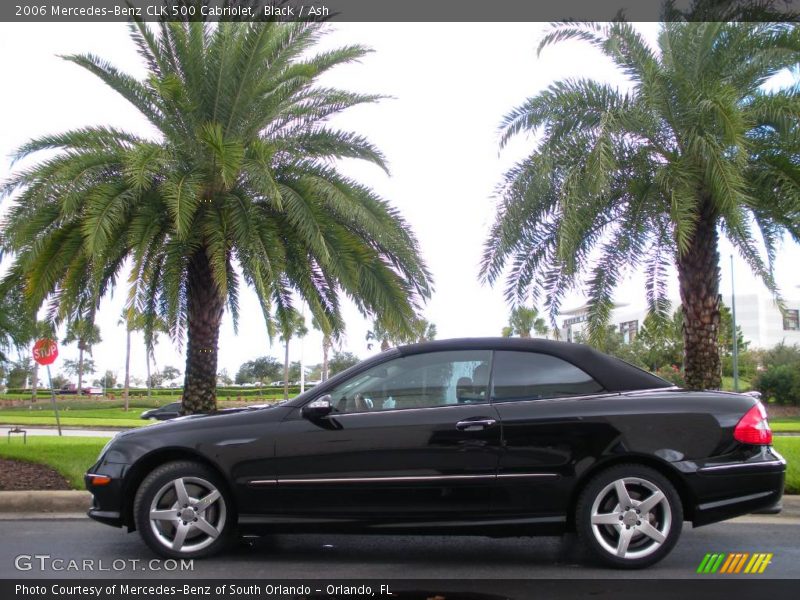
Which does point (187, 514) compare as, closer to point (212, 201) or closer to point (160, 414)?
point (160, 414)

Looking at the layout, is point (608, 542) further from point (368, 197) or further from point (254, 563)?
point (368, 197)

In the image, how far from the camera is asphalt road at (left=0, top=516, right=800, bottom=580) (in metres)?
5.21

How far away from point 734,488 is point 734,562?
65 centimetres

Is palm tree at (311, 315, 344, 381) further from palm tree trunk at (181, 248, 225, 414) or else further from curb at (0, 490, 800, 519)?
curb at (0, 490, 800, 519)

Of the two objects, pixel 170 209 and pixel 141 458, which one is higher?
pixel 170 209

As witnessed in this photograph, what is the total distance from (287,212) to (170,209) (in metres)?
1.68

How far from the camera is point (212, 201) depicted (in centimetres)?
1135

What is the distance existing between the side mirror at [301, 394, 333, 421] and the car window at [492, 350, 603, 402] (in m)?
1.13

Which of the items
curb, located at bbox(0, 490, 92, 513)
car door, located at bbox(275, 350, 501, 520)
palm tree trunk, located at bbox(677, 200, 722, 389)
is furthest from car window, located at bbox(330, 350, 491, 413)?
palm tree trunk, located at bbox(677, 200, 722, 389)

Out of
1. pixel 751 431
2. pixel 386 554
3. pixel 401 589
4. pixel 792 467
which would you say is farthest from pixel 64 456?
pixel 792 467

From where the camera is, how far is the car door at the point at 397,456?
524 centimetres

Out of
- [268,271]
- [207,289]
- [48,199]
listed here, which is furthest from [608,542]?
[48,199]

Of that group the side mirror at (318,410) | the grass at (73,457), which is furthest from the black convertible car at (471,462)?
the grass at (73,457)

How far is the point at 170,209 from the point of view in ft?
34.0
